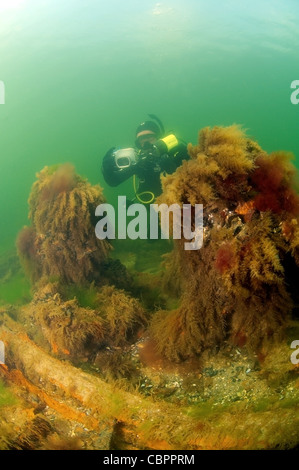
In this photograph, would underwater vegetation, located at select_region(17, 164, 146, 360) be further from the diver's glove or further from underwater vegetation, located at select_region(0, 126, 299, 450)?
the diver's glove

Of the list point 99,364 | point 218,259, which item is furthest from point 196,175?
point 99,364

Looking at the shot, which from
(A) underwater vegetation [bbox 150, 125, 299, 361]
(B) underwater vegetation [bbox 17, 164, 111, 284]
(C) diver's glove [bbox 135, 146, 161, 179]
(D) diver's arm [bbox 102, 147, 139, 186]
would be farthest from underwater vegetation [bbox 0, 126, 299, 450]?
(D) diver's arm [bbox 102, 147, 139, 186]

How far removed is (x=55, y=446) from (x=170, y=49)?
79.5 m

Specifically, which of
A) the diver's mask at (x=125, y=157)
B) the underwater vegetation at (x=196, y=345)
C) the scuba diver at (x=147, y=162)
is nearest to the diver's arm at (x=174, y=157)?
the scuba diver at (x=147, y=162)

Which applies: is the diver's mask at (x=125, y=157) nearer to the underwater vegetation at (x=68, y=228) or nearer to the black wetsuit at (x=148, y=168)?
the black wetsuit at (x=148, y=168)

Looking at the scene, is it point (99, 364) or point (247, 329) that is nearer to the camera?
point (247, 329)

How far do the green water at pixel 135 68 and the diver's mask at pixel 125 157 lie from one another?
252 centimetres

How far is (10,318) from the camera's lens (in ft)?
18.7

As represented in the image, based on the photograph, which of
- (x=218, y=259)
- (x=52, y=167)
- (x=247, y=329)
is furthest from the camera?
(x=52, y=167)

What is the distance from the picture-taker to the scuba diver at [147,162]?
25.9 ft

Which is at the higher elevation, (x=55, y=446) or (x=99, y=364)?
(x=99, y=364)

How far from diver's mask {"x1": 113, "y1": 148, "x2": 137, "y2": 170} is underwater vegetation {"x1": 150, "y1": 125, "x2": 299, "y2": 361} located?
5.75 meters

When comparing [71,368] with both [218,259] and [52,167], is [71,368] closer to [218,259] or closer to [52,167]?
[218,259]

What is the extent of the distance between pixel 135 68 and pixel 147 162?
280 ft
